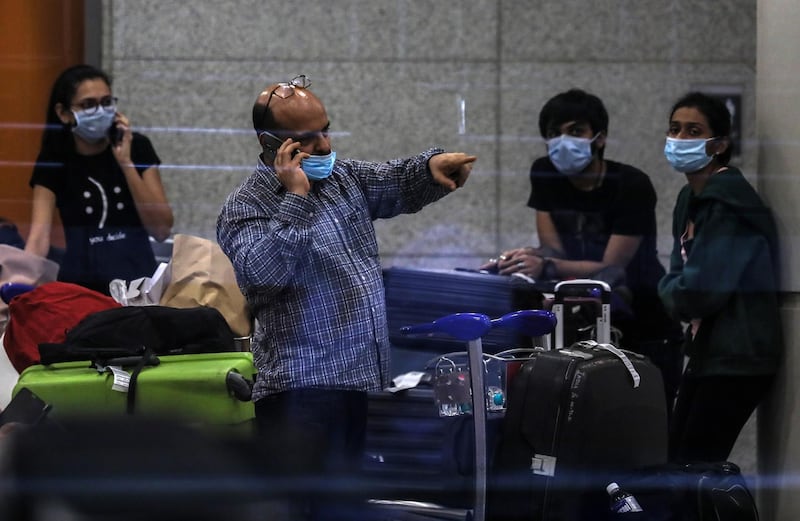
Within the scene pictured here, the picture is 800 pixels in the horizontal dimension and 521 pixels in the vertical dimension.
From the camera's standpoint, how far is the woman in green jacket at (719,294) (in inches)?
151

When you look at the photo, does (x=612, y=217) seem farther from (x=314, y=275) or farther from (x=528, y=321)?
(x=314, y=275)

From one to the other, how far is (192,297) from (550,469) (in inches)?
48.8

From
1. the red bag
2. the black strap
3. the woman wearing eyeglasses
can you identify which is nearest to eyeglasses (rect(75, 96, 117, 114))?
the woman wearing eyeglasses

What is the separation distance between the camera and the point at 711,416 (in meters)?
3.82

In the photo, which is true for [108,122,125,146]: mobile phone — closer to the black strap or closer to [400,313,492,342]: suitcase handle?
the black strap

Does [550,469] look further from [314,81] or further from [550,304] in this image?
[314,81]

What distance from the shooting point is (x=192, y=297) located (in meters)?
3.92

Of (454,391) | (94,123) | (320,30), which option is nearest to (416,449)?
(454,391)

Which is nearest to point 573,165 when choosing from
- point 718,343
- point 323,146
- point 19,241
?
point 718,343

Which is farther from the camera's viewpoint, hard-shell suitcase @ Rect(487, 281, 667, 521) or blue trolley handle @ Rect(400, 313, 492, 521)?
hard-shell suitcase @ Rect(487, 281, 667, 521)

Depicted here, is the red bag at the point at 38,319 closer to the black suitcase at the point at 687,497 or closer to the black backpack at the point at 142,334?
the black backpack at the point at 142,334

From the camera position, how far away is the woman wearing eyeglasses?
426 centimetres

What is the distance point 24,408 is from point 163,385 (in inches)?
14.4

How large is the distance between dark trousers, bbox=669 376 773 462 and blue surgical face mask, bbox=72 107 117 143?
2069 millimetres
